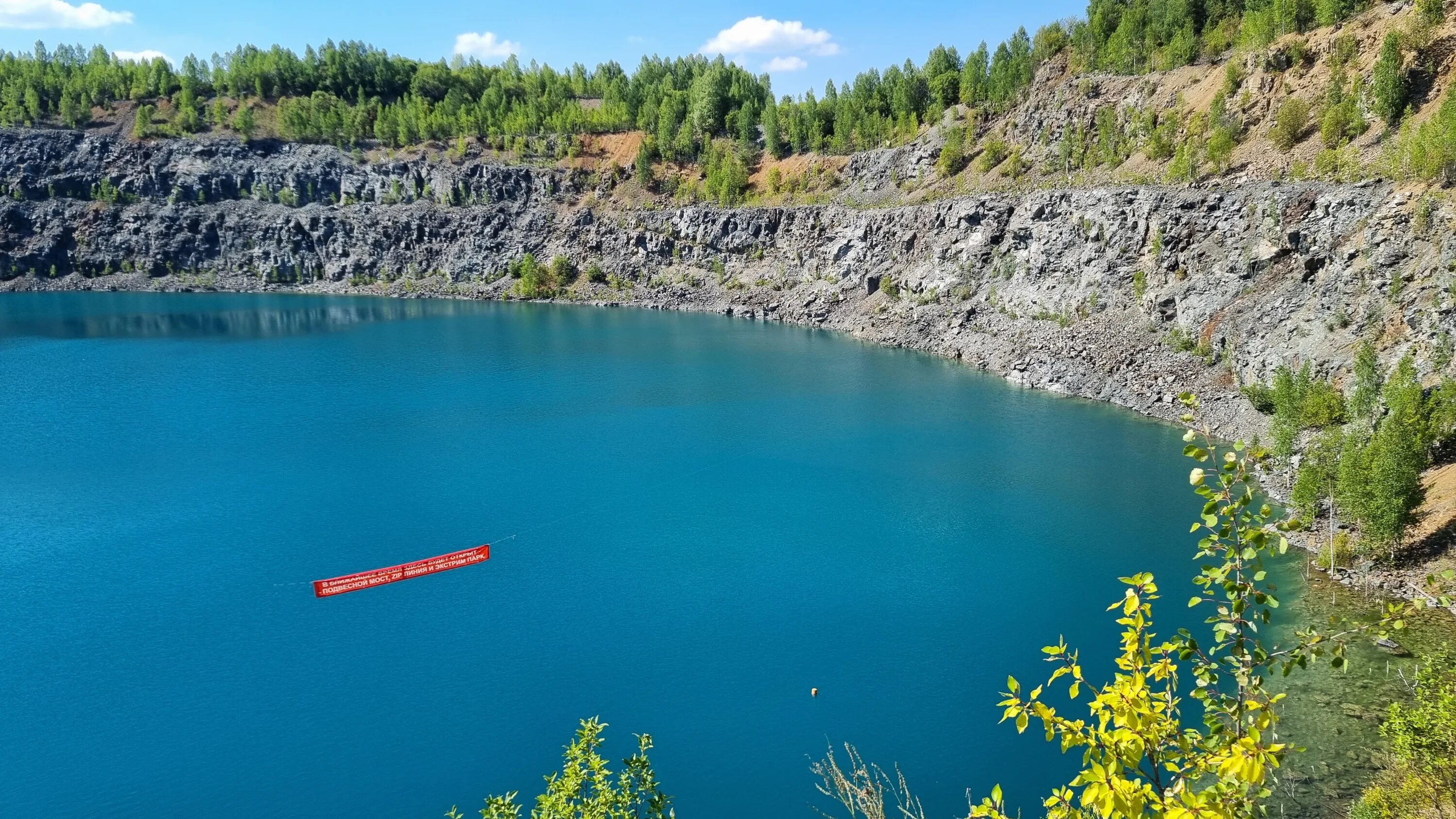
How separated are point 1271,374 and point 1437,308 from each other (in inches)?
315

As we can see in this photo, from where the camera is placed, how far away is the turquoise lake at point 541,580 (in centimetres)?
2222

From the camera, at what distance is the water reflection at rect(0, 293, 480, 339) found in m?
82.9

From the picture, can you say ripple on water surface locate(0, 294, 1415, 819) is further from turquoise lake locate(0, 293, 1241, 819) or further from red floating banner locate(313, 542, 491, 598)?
red floating banner locate(313, 542, 491, 598)

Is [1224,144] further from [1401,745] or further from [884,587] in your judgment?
[1401,745]

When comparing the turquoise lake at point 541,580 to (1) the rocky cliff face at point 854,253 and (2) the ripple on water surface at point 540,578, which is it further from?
(1) the rocky cliff face at point 854,253

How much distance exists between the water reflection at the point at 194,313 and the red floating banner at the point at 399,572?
58.7 m

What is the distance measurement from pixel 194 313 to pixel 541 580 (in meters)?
83.4

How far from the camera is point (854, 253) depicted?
286 feet

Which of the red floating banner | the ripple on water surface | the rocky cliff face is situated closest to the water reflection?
the rocky cliff face

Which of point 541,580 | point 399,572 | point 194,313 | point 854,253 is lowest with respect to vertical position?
point 541,580

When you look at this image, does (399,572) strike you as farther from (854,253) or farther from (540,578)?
(854,253)

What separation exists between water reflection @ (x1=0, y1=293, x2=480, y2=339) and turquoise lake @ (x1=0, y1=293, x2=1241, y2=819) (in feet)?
74.7

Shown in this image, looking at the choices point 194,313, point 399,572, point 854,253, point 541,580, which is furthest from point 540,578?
point 194,313

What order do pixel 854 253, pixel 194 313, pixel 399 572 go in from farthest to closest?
pixel 194 313 → pixel 854 253 → pixel 399 572
